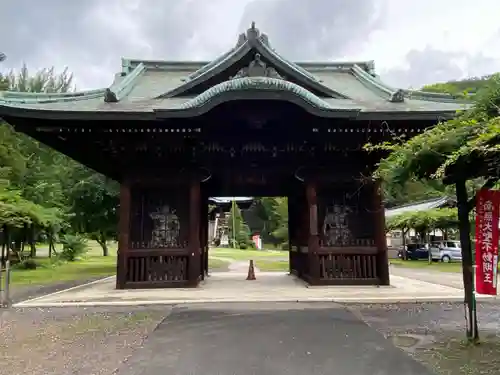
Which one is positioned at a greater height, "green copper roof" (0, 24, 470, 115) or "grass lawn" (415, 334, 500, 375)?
"green copper roof" (0, 24, 470, 115)

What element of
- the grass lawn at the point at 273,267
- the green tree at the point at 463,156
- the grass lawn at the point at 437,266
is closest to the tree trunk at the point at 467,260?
the green tree at the point at 463,156

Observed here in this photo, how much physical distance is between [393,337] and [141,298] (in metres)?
5.31

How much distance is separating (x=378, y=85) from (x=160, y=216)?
7437 mm

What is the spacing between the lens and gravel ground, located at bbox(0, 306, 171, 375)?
4490 millimetres

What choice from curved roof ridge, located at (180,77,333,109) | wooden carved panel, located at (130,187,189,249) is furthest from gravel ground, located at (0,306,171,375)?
curved roof ridge, located at (180,77,333,109)

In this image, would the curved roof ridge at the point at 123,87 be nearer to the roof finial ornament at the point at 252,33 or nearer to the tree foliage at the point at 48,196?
the roof finial ornament at the point at 252,33

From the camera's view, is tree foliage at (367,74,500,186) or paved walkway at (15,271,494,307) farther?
paved walkway at (15,271,494,307)

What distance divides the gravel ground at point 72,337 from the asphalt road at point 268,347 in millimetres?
266

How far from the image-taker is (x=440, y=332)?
579cm

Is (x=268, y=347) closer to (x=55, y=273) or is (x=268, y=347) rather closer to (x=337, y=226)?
(x=337, y=226)

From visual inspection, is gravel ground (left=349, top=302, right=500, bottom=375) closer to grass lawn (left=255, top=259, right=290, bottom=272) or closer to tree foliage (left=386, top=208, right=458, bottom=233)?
grass lawn (left=255, top=259, right=290, bottom=272)

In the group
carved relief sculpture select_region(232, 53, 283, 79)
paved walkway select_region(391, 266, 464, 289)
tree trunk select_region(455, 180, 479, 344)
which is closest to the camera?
tree trunk select_region(455, 180, 479, 344)


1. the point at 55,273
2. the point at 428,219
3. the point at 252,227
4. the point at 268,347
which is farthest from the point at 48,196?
the point at 252,227

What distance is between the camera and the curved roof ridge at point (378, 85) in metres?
10.8
